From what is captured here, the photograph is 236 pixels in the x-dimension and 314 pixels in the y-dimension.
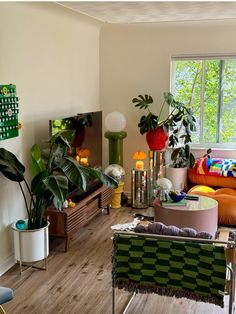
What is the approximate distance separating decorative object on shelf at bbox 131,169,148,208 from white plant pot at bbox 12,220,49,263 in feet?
6.89

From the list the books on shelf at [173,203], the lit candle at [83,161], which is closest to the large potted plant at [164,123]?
the lit candle at [83,161]

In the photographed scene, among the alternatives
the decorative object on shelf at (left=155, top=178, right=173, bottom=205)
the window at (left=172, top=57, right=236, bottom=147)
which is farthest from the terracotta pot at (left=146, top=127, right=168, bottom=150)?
the decorative object on shelf at (left=155, top=178, right=173, bottom=205)

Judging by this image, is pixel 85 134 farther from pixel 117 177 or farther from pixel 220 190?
pixel 220 190

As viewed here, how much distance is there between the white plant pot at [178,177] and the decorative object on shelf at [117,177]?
66cm

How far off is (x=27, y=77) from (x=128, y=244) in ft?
6.93

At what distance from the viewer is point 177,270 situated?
2814mm

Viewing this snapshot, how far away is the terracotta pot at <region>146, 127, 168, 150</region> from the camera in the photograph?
5570mm

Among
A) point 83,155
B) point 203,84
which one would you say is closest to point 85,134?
point 83,155

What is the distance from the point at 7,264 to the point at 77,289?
0.79m

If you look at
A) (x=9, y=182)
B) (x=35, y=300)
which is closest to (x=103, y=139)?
(x=9, y=182)

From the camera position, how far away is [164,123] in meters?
5.54

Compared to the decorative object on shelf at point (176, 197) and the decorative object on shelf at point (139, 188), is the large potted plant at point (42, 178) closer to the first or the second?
the decorative object on shelf at point (176, 197)

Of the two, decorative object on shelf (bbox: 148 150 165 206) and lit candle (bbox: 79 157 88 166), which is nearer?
lit candle (bbox: 79 157 88 166)

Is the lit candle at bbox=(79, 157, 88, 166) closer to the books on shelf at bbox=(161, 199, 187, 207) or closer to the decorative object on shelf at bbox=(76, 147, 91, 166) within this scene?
the decorative object on shelf at bbox=(76, 147, 91, 166)
